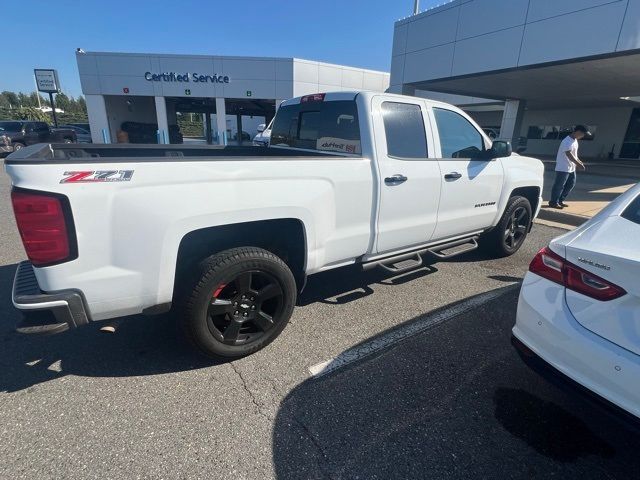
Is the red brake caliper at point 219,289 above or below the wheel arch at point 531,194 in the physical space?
below

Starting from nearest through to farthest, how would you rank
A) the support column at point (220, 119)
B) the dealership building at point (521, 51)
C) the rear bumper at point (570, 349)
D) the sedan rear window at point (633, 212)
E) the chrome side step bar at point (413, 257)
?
1. the rear bumper at point (570, 349)
2. the sedan rear window at point (633, 212)
3. the chrome side step bar at point (413, 257)
4. the dealership building at point (521, 51)
5. the support column at point (220, 119)

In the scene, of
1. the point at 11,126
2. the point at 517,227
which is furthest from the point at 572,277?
the point at 11,126

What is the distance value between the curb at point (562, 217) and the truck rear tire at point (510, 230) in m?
3.02

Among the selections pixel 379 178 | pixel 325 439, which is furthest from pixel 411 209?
pixel 325 439

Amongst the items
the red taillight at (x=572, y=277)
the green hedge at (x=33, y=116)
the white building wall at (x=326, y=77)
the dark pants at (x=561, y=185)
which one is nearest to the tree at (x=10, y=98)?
the green hedge at (x=33, y=116)

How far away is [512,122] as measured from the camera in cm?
2041

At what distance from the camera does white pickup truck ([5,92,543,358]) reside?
1.94 meters

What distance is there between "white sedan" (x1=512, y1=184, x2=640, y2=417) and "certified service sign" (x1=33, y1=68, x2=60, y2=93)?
34213mm

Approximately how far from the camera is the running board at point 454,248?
392cm

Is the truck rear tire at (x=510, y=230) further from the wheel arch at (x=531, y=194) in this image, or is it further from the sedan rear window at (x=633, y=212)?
the sedan rear window at (x=633, y=212)

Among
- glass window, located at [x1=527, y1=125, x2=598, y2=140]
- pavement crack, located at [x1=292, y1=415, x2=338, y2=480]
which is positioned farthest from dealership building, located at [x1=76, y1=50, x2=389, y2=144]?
pavement crack, located at [x1=292, y1=415, x2=338, y2=480]

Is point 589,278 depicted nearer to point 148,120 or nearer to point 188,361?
point 188,361

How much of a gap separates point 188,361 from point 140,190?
1397 millimetres

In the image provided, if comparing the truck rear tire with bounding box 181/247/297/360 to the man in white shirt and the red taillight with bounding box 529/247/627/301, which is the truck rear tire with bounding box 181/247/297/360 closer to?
the red taillight with bounding box 529/247/627/301
